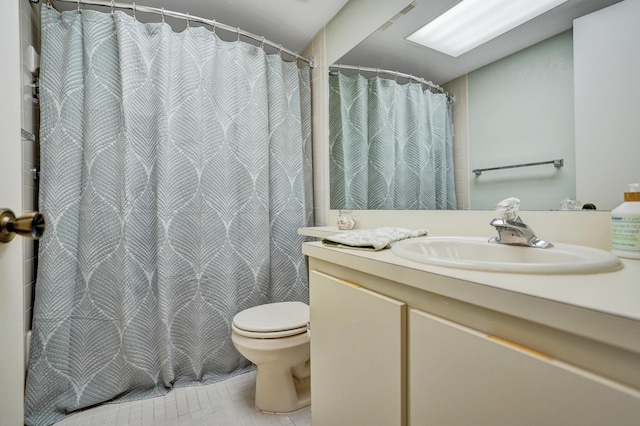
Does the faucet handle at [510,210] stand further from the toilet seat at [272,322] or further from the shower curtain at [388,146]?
the toilet seat at [272,322]

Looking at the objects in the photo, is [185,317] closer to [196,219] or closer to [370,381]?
[196,219]

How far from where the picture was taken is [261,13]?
1719mm

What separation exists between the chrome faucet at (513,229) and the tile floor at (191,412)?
1.15 metres

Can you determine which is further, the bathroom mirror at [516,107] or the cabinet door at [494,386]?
the bathroom mirror at [516,107]

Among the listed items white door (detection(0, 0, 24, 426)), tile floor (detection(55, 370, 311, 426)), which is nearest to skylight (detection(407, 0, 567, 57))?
white door (detection(0, 0, 24, 426))

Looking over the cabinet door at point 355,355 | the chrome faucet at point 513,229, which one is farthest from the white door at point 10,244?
the chrome faucet at point 513,229

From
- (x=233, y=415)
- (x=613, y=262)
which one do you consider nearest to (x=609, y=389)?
(x=613, y=262)

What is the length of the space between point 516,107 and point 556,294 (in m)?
0.78

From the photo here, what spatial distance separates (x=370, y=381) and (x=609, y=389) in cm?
50

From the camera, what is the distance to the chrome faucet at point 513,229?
0.79m

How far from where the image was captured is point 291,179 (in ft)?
6.12

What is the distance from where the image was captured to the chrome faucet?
2.59 ft

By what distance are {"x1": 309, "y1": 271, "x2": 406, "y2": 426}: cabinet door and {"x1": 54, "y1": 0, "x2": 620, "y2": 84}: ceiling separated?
95cm

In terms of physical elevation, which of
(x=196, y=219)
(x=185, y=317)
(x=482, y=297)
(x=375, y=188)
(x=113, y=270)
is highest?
(x=375, y=188)
